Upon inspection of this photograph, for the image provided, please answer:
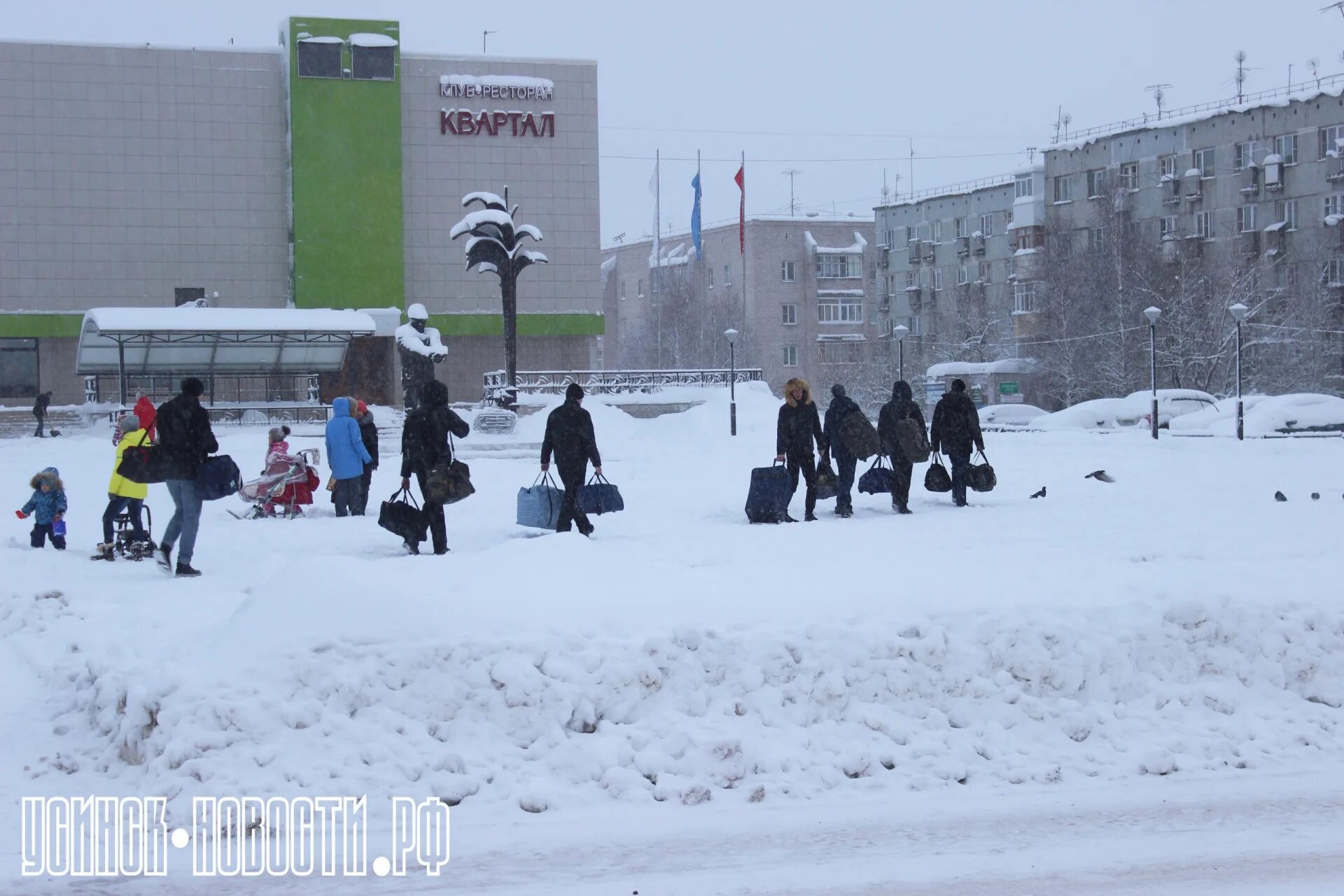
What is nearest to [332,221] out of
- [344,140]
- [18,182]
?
[344,140]

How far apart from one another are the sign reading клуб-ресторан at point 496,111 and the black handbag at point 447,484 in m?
44.9

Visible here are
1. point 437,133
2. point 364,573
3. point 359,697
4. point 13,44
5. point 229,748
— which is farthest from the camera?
point 437,133

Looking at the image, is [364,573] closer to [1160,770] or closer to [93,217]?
[1160,770]

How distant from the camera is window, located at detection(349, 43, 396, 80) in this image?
52.2 meters

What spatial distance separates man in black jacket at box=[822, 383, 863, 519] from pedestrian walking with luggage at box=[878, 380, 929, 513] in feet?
1.36

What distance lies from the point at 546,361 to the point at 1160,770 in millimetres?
50231

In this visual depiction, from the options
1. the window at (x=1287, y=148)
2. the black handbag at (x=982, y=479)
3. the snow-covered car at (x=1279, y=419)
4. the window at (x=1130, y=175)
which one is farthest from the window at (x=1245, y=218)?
the black handbag at (x=982, y=479)

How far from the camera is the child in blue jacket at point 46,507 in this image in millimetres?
13344

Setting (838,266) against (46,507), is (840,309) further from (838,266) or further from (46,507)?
(46,507)

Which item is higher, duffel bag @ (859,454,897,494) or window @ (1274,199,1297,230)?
window @ (1274,199,1297,230)

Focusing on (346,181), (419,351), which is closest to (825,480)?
(419,351)

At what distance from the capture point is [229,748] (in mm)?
6441

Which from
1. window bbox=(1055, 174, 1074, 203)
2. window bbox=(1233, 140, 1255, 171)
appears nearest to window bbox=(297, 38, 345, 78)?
window bbox=(1055, 174, 1074, 203)

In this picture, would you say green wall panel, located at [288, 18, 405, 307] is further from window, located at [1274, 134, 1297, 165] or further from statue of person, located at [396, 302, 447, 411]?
window, located at [1274, 134, 1297, 165]
